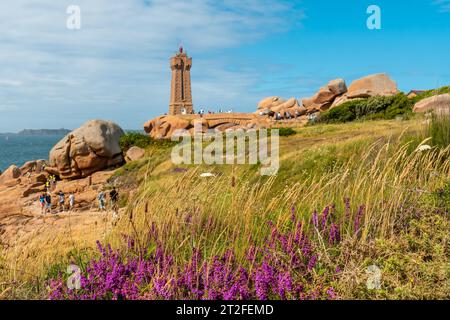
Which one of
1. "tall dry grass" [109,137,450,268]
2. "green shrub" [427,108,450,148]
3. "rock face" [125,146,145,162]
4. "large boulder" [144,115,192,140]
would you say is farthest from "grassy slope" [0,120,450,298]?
"large boulder" [144,115,192,140]

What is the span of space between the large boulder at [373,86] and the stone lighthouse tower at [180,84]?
49.7m

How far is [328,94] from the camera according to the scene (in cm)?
5281

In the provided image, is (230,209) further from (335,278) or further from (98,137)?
(98,137)

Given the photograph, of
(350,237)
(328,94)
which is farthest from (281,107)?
(350,237)

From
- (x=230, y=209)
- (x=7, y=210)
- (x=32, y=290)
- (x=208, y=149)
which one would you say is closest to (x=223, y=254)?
(x=230, y=209)

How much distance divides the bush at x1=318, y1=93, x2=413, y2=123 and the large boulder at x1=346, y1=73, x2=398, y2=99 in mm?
9687

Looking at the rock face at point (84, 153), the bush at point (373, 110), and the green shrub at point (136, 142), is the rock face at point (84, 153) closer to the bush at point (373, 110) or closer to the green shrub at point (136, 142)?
the green shrub at point (136, 142)

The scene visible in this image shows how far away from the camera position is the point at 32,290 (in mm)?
3947

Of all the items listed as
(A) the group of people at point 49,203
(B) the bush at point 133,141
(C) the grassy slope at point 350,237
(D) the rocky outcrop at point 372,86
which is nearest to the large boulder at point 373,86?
(D) the rocky outcrop at point 372,86

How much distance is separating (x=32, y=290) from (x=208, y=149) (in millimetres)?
17479

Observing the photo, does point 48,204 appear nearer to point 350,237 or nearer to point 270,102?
point 350,237

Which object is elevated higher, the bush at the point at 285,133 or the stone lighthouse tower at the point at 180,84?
the stone lighthouse tower at the point at 180,84

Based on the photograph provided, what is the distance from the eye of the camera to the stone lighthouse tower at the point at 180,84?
92.1m
